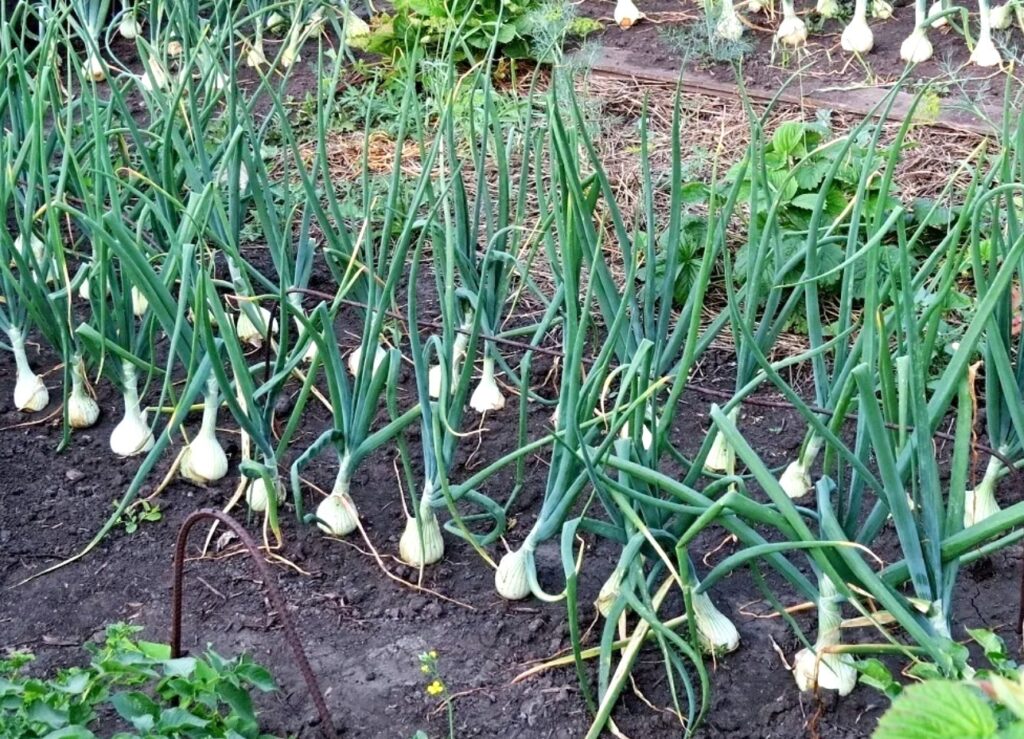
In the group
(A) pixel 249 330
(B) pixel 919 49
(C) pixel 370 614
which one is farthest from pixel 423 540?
(B) pixel 919 49

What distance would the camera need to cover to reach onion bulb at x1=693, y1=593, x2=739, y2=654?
1.60 meters

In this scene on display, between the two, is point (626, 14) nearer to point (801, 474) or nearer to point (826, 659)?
point (801, 474)

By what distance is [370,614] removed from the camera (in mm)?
1749

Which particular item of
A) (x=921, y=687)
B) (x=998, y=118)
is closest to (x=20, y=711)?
(x=921, y=687)

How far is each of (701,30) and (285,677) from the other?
2536mm

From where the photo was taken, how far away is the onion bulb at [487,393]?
2143 mm

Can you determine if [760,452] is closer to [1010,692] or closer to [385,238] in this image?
[385,238]

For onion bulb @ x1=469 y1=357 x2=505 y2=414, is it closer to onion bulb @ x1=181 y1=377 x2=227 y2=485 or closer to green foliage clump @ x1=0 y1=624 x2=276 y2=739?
onion bulb @ x1=181 y1=377 x2=227 y2=485

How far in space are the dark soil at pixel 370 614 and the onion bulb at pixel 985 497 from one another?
7 centimetres

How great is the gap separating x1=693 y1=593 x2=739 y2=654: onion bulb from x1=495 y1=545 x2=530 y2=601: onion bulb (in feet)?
0.81

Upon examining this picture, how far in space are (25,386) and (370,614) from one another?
2.74ft

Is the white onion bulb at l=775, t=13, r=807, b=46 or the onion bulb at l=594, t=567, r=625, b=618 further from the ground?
the white onion bulb at l=775, t=13, r=807, b=46

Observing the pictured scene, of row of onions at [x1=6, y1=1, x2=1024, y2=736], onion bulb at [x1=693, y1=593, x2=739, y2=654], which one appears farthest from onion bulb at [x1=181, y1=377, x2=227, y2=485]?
onion bulb at [x1=693, y1=593, x2=739, y2=654]

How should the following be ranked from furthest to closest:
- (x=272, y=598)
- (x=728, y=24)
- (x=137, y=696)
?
(x=728, y=24) < (x=272, y=598) < (x=137, y=696)
